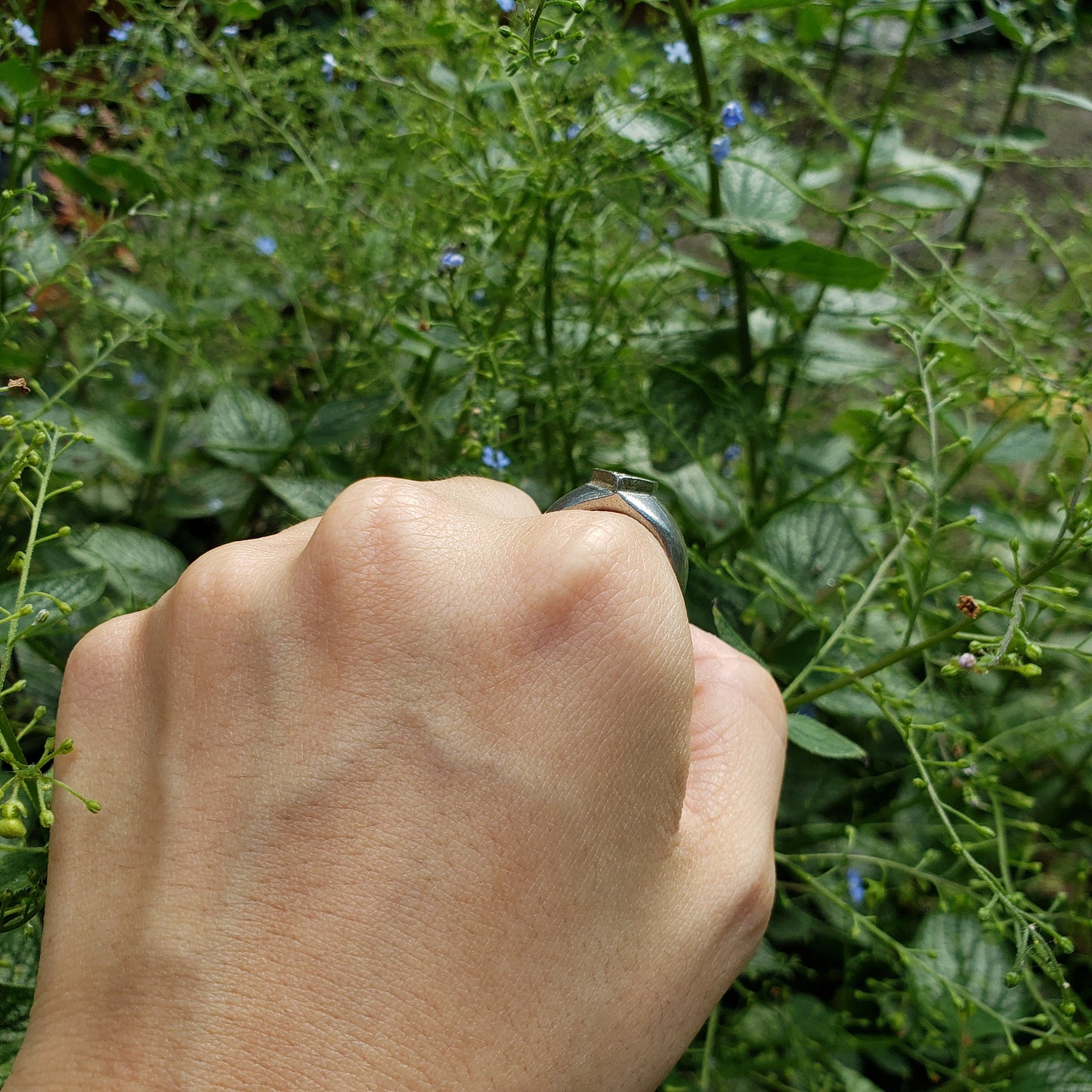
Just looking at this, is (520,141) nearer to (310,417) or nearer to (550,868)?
(310,417)

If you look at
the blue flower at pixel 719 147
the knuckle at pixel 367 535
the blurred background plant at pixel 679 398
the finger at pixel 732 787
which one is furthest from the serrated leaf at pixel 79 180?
the finger at pixel 732 787

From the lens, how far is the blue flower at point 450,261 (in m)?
0.91

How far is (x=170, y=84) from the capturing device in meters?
1.20

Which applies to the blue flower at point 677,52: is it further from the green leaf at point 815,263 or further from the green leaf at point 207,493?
the green leaf at point 207,493

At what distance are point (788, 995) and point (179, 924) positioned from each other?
2.72 ft

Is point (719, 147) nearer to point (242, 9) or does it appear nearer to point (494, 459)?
point (494, 459)

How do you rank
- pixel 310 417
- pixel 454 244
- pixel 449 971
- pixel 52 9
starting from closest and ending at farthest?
pixel 449 971, pixel 310 417, pixel 454 244, pixel 52 9

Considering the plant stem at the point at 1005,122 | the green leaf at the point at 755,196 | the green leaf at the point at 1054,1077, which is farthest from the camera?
Answer: the plant stem at the point at 1005,122

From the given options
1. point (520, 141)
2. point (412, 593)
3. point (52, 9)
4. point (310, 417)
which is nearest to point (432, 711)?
point (412, 593)

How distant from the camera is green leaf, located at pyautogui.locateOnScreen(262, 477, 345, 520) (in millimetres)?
939

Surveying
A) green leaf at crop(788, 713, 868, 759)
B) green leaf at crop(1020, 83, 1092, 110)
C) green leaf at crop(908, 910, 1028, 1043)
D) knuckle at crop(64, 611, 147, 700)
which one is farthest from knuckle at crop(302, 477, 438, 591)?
green leaf at crop(1020, 83, 1092, 110)

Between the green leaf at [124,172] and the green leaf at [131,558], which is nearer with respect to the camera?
the green leaf at [131,558]

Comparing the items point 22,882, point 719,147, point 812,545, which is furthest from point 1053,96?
point 22,882

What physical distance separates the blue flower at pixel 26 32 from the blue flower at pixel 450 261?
463 millimetres
